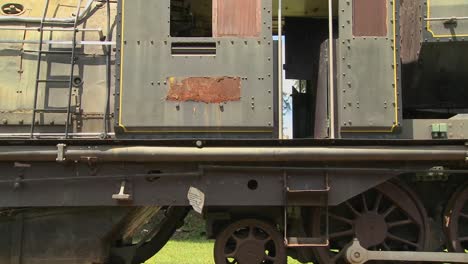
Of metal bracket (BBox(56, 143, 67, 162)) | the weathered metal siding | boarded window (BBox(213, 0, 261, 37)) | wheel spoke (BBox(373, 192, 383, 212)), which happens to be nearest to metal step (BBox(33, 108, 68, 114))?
metal bracket (BBox(56, 143, 67, 162))

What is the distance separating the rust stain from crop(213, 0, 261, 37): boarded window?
18.1 inches

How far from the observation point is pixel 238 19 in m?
4.71

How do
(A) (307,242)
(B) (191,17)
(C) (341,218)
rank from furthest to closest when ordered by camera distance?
(B) (191,17) < (C) (341,218) < (A) (307,242)

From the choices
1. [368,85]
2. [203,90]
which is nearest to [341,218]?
[368,85]

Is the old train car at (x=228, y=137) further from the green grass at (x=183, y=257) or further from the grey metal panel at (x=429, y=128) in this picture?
the green grass at (x=183, y=257)

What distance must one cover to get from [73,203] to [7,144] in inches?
33.4

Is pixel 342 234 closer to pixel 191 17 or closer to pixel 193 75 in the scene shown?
pixel 193 75

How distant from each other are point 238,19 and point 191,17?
0.92m

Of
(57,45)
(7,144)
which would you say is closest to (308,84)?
(57,45)

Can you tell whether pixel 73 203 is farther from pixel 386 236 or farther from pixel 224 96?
pixel 386 236

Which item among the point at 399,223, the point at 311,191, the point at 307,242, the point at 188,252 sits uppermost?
the point at 311,191

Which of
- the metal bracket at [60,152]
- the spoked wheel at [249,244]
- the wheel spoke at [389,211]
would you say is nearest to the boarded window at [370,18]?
the wheel spoke at [389,211]

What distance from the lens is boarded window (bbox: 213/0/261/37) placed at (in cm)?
471

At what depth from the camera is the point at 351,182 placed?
4859mm
